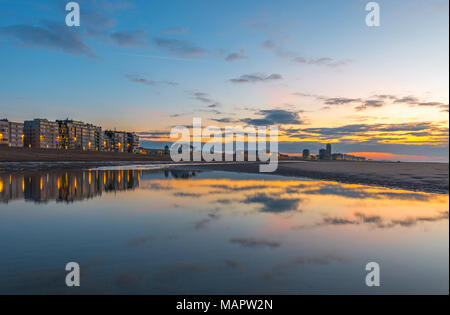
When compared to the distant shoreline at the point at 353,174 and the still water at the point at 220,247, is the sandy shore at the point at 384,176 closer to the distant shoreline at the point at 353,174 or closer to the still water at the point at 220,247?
the distant shoreline at the point at 353,174

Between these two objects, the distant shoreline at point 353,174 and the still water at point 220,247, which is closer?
the still water at point 220,247

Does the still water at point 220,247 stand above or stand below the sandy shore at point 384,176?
above

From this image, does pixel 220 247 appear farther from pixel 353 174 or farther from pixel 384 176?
pixel 353 174

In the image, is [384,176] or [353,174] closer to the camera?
[384,176]

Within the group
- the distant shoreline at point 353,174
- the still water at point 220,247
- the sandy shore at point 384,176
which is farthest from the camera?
the distant shoreline at point 353,174

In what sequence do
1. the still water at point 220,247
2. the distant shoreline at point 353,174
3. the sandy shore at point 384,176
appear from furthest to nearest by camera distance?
the distant shoreline at point 353,174 → the sandy shore at point 384,176 → the still water at point 220,247

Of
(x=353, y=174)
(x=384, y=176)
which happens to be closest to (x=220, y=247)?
(x=384, y=176)

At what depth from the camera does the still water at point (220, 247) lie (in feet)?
23.8

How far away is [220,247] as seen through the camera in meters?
10.3

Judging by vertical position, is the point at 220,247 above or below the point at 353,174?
above

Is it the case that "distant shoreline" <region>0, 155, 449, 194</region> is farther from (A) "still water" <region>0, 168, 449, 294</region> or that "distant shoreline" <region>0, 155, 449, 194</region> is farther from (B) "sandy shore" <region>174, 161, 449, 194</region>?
(A) "still water" <region>0, 168, 449, 294</region>

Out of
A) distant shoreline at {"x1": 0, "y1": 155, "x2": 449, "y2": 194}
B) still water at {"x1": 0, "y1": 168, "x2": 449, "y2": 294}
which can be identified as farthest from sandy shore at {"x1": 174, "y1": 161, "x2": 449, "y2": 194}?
still water at {"x1": 0, "y1": 168, "x2": 449, "y2": 294}

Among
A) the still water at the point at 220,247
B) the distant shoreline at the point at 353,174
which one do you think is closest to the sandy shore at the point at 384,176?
the distant shoreline at the point at 353,174

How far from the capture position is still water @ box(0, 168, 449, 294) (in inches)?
286
